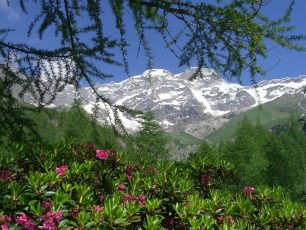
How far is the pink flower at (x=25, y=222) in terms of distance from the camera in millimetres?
3129

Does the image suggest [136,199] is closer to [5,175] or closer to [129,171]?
[129,171]

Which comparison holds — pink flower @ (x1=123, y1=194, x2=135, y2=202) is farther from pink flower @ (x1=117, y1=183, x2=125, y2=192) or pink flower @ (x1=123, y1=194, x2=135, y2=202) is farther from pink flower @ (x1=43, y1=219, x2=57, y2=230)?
pink flower @ (x1=43, y1=219, x2=57, y2=230)

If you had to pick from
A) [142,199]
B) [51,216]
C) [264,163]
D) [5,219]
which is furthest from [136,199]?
[264,163]

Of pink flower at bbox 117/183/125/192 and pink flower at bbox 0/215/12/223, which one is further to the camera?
pink flower at bbox 117/183/125/192

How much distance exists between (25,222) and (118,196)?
77cm

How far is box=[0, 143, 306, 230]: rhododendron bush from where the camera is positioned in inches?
127

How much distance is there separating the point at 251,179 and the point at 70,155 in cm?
3204

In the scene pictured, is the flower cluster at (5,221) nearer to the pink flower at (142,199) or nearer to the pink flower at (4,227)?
the pink flower at (4,227)

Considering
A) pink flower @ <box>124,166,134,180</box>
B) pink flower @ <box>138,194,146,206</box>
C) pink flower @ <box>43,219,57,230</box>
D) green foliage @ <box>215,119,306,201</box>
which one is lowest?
pink flower @ <box>43,219,57,230</box>

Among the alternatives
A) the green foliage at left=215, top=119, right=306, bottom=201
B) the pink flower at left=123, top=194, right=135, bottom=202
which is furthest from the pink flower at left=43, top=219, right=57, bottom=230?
the green foliage at left=215, top=119, right=306, bottom=201

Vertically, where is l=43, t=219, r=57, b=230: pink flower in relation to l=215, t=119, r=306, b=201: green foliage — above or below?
below

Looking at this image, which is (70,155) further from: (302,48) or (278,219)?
(302,48)

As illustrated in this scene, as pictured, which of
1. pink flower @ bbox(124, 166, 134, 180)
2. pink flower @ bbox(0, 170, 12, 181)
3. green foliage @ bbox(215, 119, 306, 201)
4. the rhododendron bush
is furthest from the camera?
green foliage @ bbox(215, 119, 306, 201)

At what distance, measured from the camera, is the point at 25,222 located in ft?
10.4
